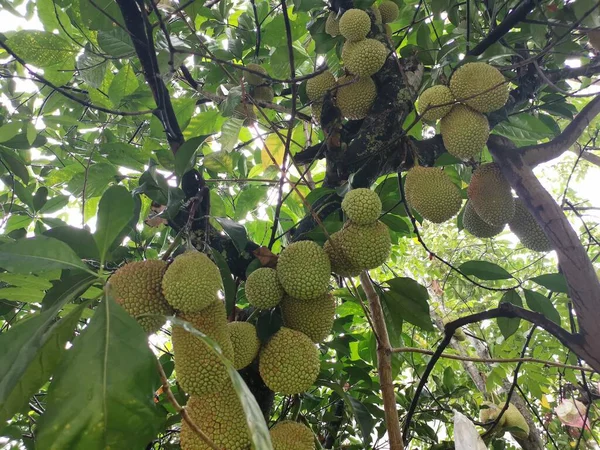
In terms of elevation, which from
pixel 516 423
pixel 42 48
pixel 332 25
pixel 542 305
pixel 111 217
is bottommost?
pixel 111 217

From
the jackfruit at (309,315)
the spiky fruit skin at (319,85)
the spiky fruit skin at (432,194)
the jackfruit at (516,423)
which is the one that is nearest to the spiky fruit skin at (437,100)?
the spiky fruit skin at (432,194)

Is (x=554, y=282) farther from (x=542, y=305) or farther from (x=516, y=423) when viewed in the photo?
(x=516, y=423)

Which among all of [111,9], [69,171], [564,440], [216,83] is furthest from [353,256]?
[564,440]

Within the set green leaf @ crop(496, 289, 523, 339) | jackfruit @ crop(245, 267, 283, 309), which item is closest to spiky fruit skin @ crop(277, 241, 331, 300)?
jackfruit @ crop(245, 267, 283, 309)

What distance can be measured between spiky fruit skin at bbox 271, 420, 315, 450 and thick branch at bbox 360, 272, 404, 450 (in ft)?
0.55

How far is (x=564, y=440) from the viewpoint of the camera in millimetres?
2291

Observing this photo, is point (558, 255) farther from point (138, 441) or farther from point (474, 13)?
point (138, 441)

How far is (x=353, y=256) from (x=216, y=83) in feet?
2.47

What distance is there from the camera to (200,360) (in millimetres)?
665

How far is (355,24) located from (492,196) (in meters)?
0.52

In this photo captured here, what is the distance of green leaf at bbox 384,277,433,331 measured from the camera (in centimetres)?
102

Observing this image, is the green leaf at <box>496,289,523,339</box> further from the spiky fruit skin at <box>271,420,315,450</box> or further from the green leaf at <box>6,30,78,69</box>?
the green leaf at <box>6,30,78,69</box>

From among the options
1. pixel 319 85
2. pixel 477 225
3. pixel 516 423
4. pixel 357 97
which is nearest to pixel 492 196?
pixel 477 225

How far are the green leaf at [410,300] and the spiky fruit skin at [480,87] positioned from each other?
16.4 inches
